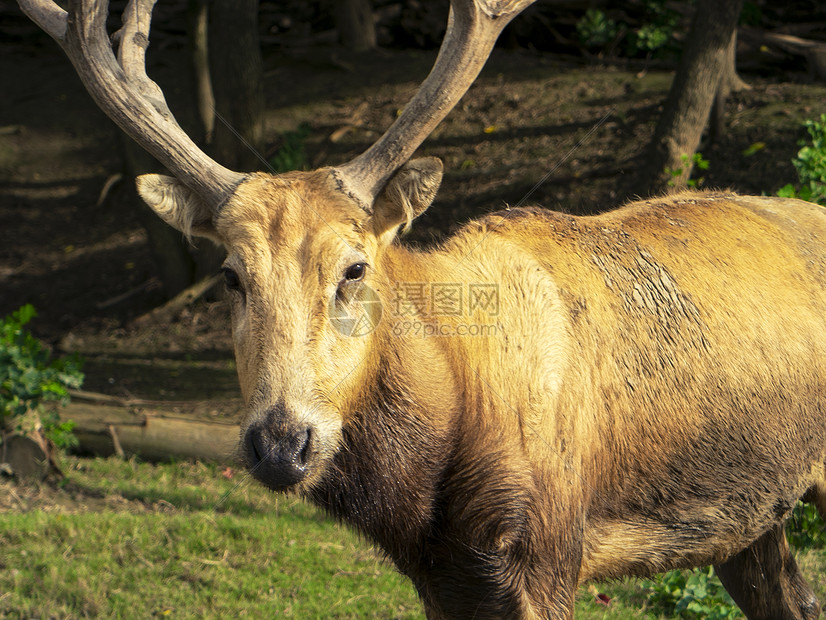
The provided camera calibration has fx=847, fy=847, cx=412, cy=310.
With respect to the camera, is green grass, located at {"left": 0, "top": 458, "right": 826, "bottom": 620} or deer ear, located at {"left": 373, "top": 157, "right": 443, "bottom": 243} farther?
green grass, located at {"left": 0, "top": 458, "right": 826, "bottom": 620}

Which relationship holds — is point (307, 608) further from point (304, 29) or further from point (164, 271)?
point (304, 29)

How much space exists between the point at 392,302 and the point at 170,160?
1.08 meters

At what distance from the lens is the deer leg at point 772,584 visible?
417 centimetres

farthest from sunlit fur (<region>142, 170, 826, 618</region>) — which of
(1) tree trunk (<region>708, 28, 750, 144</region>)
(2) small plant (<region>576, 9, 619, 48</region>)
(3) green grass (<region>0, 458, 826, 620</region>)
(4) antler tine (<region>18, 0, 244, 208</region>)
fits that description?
(2) small plant (<region>576, 9, 619, 48</region>)

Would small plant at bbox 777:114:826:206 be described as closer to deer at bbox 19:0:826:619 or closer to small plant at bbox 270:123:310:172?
deer at bbox 19:0:826:619

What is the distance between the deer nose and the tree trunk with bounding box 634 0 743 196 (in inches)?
252

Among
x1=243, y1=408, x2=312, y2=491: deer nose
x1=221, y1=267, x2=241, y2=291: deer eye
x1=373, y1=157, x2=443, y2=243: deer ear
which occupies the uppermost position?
x1=373, y1=157, x2=443, y2=243: deer ear

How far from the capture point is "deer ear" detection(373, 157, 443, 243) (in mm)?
3201

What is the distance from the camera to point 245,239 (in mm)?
3082

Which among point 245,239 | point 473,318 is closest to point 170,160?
point 245,239

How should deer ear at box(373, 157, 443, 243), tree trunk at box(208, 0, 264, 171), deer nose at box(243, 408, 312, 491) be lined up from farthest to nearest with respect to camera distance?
tree trunk at box(208, 0, 264, 171) < deer ear at box(373, 157, 443, 243) < deer nose at box(243, 408, 312, 491)

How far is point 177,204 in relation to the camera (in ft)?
11.2

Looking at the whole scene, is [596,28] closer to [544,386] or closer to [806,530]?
[806,530]

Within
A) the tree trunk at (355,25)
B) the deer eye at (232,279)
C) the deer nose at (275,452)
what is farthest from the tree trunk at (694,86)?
the tree trunk at (355,25)
